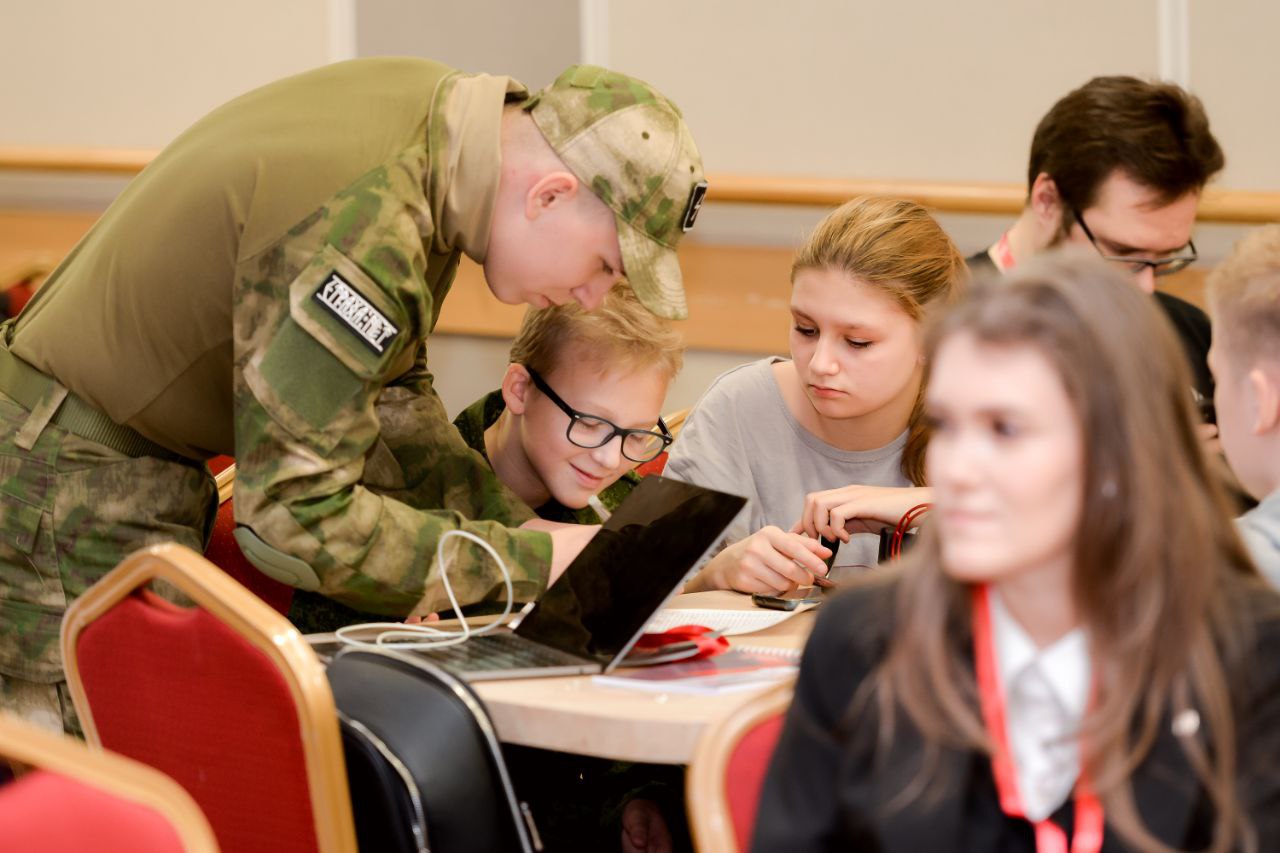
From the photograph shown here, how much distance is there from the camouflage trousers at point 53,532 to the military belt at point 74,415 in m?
0.01

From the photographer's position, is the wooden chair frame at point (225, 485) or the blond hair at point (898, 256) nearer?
the blond hair at point (898, 256)

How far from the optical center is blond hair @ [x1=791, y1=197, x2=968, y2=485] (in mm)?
2281

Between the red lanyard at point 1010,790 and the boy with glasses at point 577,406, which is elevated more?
the red lanyard at point 1010,790

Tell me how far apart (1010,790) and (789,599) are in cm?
93

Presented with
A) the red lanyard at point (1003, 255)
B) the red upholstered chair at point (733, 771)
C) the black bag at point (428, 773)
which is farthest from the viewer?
the red lanyard at point (1003, 255)

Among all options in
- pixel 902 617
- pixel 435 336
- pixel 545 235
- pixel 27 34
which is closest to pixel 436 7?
pixel 435 336

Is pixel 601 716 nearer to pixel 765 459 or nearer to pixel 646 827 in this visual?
pixel 646 827

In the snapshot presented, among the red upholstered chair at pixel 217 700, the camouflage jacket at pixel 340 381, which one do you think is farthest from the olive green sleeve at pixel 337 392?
the red upholstered chair at pixel 217 700

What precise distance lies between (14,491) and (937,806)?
1.33m

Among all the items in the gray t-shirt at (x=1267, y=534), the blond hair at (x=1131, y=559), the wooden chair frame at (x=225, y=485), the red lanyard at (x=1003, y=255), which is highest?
the blond hair at (x=1131, y=559)

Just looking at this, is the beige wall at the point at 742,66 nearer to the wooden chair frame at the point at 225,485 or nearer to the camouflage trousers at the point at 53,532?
the wooden chair frame at the point at 225,485

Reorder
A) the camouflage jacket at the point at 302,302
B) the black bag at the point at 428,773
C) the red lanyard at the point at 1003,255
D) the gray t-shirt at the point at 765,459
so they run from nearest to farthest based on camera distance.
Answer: the black bag at the point at 428,773
the camouflage jacket at the point at 302,302
the gray t-shirt at the point at 765,459
the red lanyard at the point at 1003,255

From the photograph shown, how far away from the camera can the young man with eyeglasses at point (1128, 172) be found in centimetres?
276

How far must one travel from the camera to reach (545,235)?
6.50 ft
